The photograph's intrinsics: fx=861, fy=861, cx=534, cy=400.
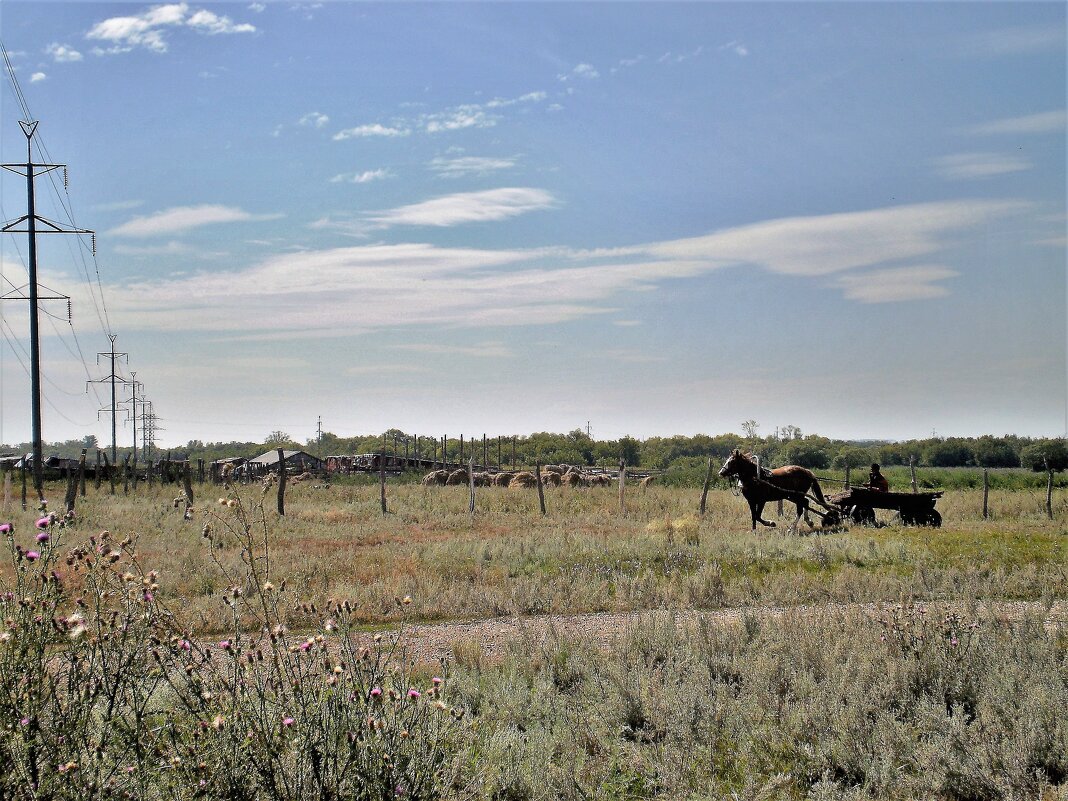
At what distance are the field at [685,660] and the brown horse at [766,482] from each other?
4.42 m

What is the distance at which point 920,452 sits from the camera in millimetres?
87000

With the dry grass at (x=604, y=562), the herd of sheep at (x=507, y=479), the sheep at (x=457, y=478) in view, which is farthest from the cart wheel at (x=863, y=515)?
the sheep at (x=457, y=478)

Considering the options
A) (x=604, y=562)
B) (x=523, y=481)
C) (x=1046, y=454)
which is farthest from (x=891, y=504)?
(x=1046, y=454)

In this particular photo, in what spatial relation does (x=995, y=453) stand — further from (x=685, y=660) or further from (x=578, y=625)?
(x=685, y=660)

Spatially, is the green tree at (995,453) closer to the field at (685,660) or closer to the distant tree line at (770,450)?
the distant tree line at (770,450)

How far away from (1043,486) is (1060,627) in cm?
3570

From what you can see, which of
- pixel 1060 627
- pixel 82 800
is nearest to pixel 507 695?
pixel 82 800

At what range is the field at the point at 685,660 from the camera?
514cm

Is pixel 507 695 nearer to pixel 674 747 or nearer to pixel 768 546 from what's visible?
pixel 674 747

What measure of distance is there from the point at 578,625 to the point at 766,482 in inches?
476

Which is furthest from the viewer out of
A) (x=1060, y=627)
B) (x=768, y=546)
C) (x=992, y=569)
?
(x=768, y=546)

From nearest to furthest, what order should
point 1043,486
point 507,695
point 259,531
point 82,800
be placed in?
point 82,800 → point 507,695 → point 259,531 → point 1043,486

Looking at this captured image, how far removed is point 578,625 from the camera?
Answer: 9.91m

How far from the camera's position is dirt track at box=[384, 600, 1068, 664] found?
8562mm
